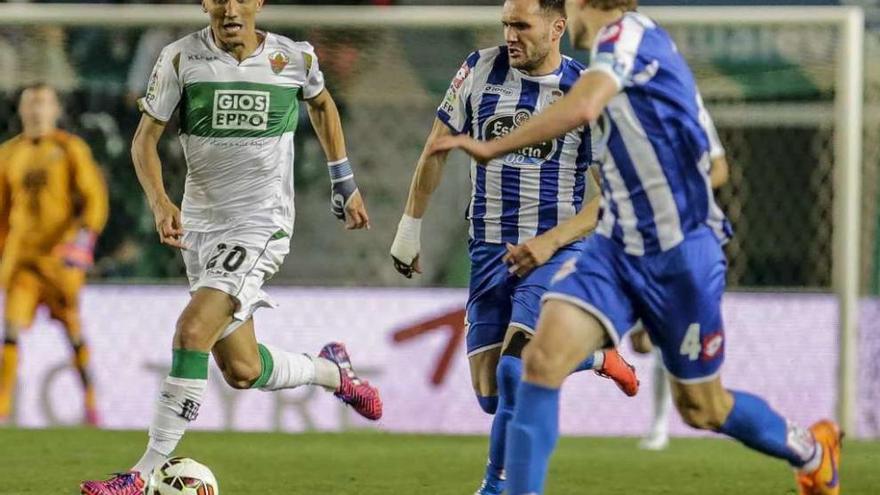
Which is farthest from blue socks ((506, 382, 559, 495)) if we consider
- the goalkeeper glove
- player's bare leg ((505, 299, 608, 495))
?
the goalkeeper glove

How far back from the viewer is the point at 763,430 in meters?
5.55

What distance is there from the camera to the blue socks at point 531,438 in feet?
16.9

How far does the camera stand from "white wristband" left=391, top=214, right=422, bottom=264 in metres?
6.85

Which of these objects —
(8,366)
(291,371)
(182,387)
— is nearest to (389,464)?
(291,371)

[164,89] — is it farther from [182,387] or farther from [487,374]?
[487,374]

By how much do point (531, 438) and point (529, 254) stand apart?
1.28m

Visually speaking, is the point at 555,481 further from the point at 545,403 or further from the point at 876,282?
the point at 876,282

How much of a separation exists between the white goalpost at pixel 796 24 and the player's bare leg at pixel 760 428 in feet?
16.6

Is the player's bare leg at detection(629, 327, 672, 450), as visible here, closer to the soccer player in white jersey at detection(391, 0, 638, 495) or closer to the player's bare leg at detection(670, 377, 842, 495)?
the soccer player in white jersey at detection(391, 0, 638, 495)

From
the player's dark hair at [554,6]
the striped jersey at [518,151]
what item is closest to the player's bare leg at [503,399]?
the striped jersey at [518,151]

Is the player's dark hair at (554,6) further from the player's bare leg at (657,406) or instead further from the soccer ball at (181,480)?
the player's bare leg at (657,406)

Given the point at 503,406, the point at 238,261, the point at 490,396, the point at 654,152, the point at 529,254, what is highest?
the point at 654,152

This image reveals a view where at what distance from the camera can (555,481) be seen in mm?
7988

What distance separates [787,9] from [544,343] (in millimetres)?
6379
